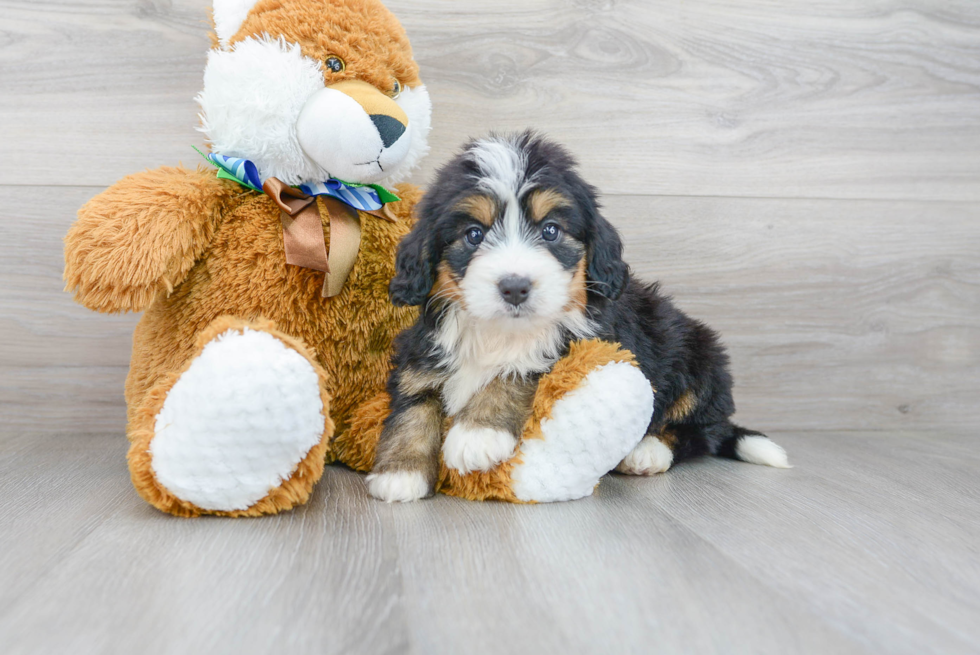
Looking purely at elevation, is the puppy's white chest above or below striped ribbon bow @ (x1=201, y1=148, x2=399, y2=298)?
below

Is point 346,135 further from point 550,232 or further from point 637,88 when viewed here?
point 637,88

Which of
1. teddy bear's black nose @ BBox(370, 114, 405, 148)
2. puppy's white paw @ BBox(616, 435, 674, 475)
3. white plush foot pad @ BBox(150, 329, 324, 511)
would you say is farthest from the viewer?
puppy's white paw @ BBox(616, 435, 674, 475)

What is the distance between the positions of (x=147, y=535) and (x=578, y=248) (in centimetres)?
104

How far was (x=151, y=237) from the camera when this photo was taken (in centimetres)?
166

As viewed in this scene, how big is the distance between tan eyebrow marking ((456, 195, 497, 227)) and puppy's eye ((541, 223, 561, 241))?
4.5 inches

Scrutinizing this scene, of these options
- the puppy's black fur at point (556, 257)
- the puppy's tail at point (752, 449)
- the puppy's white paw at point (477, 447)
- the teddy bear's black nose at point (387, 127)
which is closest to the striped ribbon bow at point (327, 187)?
the teddy bear's black nose at point (387, 127)

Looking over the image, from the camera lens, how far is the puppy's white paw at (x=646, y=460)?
1.96 meters

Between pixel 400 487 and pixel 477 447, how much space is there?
0.68ft

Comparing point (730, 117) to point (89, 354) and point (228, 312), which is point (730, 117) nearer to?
point (228, 312)

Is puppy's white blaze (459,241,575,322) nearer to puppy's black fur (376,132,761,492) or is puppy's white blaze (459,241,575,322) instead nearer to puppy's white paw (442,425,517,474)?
puppy's black fur (376,132,761,492)

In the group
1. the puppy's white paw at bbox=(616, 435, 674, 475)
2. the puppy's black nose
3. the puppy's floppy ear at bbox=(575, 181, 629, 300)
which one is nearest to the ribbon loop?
the puppy's black nose

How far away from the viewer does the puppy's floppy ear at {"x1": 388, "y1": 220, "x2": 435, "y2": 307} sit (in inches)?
63.4

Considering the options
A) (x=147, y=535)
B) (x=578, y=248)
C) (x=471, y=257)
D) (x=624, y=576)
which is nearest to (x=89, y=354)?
(x=147, y=535)

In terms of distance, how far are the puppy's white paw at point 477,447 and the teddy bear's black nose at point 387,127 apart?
71cm
